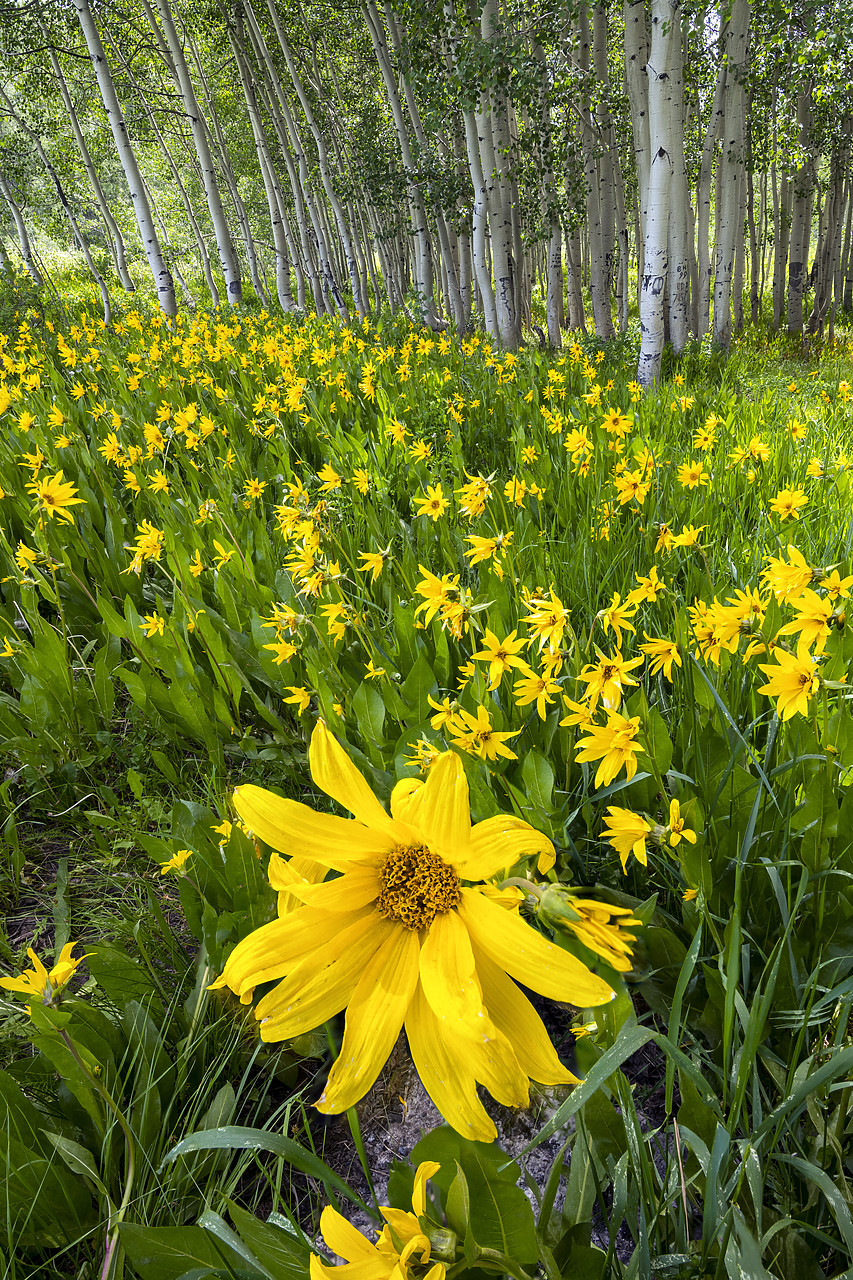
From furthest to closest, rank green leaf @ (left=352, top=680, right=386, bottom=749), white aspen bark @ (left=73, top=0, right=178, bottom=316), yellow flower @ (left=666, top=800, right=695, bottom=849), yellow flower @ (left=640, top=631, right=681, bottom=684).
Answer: white aspen bark @ (left=73, top=0, right=178, bottom=316) < green leaf @ (left=352, top=680, right=386, bottom=749) < yellow flower @ (left=640, top=631, right=681, bottom=684) < yellow flower @ (left=666, top=800, right=695, bottom=849)

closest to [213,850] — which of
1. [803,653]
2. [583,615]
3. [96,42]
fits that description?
[803,653]

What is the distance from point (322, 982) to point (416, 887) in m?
0.10

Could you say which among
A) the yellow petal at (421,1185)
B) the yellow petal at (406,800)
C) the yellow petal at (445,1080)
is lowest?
the yellow petal at (421,1185)

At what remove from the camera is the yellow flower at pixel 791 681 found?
0.85 meters

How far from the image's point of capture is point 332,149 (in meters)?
22.1

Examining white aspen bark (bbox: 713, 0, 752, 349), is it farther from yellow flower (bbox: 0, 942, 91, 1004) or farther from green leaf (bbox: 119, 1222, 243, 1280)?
green leaf (bbox: 119, 1222, 243, 1280)

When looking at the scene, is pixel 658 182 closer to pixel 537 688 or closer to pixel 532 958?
pixel 537 688

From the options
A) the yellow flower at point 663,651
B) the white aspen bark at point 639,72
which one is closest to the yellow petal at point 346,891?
the yellow flower at point 663,651

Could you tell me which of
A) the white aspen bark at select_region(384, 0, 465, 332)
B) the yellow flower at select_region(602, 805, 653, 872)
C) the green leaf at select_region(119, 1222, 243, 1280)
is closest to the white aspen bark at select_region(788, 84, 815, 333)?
the white aspen bark at select_region(384, 0, 465, 332)

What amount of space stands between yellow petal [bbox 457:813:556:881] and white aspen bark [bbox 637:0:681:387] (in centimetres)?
583

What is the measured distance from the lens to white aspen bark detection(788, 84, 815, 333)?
38.2ft

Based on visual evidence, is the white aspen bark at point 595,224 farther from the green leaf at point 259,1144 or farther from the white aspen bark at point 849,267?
the white aspen bark at point 849,267

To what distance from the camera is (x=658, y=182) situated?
5418 millimetres

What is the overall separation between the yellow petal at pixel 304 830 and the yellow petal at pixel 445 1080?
0.13 m
